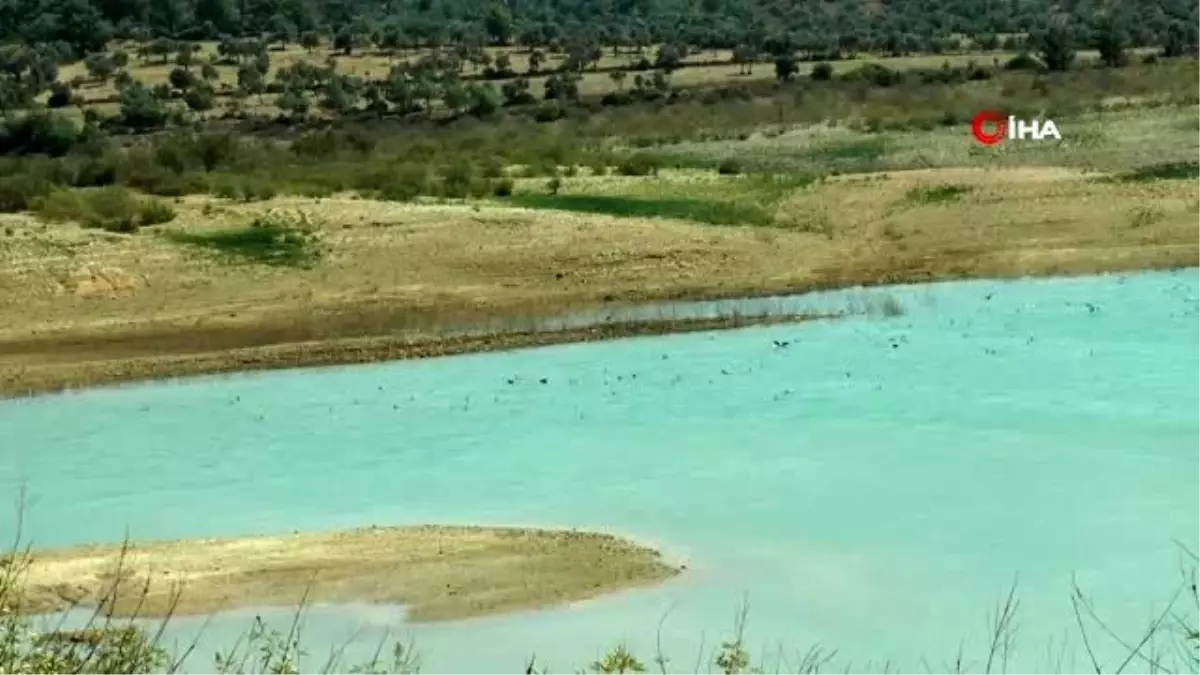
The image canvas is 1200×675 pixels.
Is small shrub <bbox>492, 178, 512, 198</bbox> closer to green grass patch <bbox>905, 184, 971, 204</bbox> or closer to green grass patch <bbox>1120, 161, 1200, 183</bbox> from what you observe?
green grass patch <bbox>905, 184, 971, 204</bbox>

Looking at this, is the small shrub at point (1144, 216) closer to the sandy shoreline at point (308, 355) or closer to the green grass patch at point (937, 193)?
the green grass patch at point (937, 193)

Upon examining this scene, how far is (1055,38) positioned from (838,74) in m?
6.23

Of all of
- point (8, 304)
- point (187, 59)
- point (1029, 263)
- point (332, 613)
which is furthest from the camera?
point (187, 59)

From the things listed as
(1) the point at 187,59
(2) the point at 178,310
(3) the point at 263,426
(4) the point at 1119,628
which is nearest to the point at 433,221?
(2) the point at 178,310

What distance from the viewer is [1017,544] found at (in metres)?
13.6

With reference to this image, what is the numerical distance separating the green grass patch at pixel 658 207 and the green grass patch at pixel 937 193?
8.01 ft

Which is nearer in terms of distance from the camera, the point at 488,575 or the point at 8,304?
the point at 488,575

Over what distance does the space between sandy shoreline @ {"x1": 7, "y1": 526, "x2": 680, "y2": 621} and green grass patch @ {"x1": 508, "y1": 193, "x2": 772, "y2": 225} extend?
17357mm

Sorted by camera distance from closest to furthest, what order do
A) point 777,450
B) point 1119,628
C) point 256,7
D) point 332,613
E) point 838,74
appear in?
point 1119,628, point 332,613, point 777,450, point 838,74, point 256,7

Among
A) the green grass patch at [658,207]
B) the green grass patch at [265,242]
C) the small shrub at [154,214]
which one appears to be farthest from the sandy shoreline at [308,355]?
the green grass patch at [658,207]

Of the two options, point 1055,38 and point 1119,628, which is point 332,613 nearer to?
point 1119,628

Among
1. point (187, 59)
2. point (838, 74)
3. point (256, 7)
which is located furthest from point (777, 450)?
point (256, 7)

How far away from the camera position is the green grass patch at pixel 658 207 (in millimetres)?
31562

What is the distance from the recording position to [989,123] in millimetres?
45719
